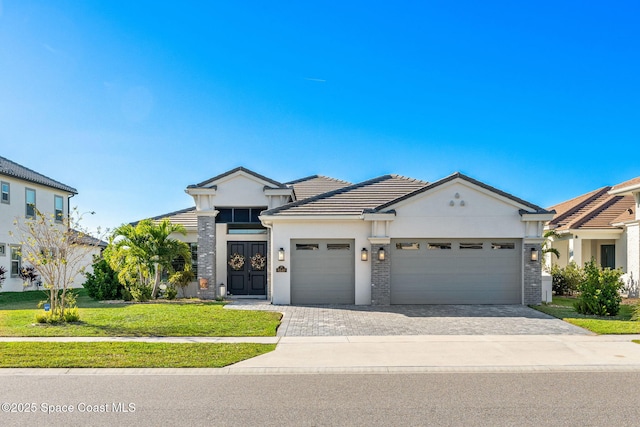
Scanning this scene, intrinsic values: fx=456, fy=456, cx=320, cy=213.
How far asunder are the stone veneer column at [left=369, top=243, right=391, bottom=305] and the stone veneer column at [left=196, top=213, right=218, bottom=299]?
6.54 meters

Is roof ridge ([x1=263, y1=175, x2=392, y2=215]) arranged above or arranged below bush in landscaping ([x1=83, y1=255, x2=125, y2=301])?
above

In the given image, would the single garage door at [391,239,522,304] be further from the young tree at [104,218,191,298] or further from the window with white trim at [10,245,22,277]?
the window with white trim at [10,245,22,277]

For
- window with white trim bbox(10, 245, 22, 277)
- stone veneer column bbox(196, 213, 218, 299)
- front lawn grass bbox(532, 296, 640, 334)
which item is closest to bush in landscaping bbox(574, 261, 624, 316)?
front lawn grass bbox(532, 296, 640, 334)

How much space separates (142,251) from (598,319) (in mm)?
15549

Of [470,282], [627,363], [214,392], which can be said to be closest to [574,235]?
[470,282]

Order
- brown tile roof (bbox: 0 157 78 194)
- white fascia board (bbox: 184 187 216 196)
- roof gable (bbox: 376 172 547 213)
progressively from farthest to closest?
brown tile roof (bbox: 0 157 78 194) < white fascia board (bbox: 184 187 216 196) < roof gable (bbox: 376 172 547 213)

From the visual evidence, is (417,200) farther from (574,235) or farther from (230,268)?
(574,235)

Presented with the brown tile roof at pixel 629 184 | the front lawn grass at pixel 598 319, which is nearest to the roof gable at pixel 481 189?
the front lawn grass at pixel 598 319

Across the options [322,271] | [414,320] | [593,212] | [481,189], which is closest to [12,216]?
[322,271]

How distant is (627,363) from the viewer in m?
8.35

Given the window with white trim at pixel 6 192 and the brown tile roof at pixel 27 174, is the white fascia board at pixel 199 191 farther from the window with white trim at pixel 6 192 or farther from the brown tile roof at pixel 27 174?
the window with white trim at pixel 6 192

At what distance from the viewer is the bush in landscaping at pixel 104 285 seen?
1858 centimetres

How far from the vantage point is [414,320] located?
42.9ft

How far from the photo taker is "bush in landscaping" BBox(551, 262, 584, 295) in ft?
64.5
